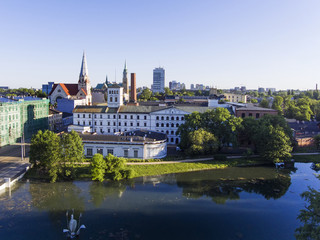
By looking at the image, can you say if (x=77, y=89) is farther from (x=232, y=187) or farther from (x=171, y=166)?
(x=232, y=187)

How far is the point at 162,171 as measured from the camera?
53.4m

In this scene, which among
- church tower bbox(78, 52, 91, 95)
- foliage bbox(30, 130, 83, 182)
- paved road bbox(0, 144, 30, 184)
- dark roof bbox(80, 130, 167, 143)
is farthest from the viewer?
church tower bbox(78, 52, 91, 95)

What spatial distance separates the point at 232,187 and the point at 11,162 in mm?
42377

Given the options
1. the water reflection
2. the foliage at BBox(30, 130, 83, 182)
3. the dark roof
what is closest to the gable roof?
the dark roof

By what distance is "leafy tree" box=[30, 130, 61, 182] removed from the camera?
47.1 metres

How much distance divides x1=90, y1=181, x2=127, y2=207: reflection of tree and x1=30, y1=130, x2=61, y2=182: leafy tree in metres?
7.18

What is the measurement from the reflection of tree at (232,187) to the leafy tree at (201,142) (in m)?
8.33

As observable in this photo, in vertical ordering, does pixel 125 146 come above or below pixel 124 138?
below

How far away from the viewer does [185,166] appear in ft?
182

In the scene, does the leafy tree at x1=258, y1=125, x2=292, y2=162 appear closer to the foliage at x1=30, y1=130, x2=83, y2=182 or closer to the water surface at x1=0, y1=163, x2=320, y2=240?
the water surface at x1=0, y1=163, x2=320, y2=240

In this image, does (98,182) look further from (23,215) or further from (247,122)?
(247,122)

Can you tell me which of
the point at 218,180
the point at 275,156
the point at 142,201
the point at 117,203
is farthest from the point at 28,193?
the point at 275,156

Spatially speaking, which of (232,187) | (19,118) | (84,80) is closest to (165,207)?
(232,187)

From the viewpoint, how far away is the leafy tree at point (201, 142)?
57.3 meters
